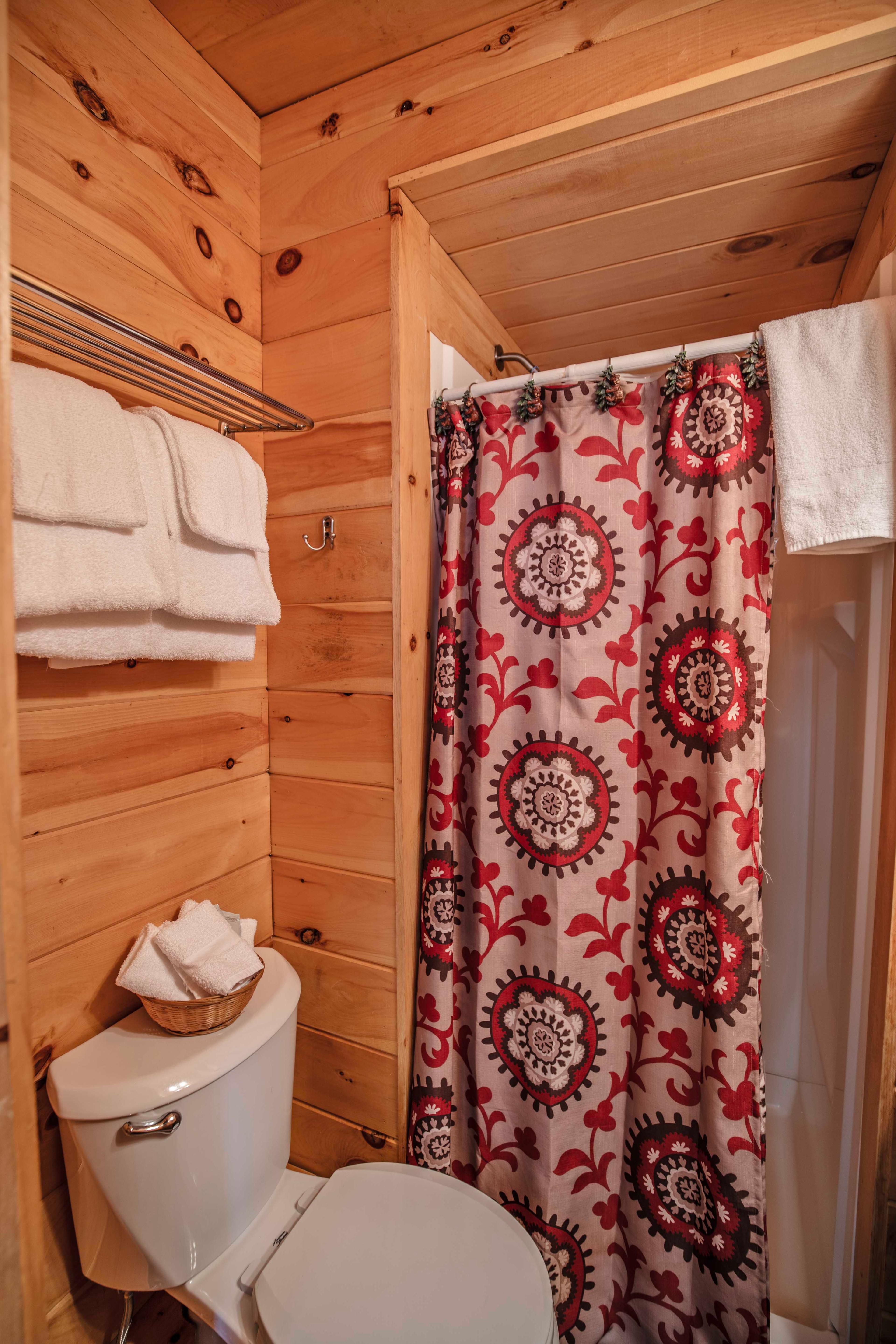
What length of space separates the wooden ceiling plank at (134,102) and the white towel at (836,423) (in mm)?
1004

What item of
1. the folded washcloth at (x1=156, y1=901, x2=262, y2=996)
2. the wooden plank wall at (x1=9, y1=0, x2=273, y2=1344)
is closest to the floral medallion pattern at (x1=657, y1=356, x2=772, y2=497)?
the wooden plank wall at (x1=9, y1=0, x2=273, y2=1344)

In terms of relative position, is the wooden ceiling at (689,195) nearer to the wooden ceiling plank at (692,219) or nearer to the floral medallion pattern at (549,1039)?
the wooden ceiling plank at (692,219)

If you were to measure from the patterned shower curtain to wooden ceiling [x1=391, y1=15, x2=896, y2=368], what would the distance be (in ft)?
1.04

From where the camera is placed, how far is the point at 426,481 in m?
1.20

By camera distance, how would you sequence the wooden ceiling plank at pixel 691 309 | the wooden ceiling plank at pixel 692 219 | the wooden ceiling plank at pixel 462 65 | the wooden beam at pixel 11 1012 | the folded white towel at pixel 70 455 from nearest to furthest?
the wooden beam at pixel 11 1012, the folded white towel at pixel 70 455, the wooden ceiling plank at pixel 462 65, the wooden ceiling plank at pixel 692 219, the wooden ceiling plank at pixel 691 309

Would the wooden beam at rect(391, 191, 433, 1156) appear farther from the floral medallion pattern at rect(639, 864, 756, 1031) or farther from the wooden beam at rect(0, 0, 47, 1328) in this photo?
the wooden beam at rect(0, 0, 47, 1328)

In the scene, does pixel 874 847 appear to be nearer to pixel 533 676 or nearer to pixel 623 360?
pixel 533 676

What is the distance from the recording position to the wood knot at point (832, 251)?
1.18 m

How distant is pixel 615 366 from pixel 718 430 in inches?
8.5

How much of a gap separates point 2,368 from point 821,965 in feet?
4.82

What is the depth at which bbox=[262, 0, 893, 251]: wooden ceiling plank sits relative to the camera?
0.83 metres

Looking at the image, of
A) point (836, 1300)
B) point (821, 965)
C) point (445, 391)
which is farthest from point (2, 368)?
point (836, 1300)

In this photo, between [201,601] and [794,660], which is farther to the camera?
Result: [794,660]

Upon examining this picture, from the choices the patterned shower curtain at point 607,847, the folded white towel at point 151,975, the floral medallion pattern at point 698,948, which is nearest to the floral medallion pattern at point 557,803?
the patterned shower curtain at point 607,847
